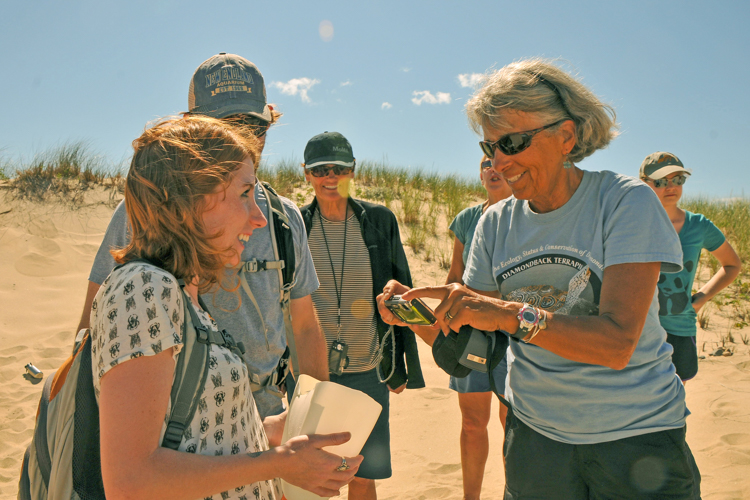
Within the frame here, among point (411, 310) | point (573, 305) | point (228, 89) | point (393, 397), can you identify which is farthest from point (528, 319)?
point (393, 397)

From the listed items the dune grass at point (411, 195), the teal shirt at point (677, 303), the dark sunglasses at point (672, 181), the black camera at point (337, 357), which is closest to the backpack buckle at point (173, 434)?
the black camera at point (337, 357)

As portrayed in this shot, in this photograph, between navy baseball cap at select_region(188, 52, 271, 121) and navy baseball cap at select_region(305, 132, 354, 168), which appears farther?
navy baseball cap at select_region(305, 132, 354, 168)

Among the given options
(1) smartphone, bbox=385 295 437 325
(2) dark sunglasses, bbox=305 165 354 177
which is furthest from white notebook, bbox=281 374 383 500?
(2) dark sunglasses, bbox=305 165 354 177

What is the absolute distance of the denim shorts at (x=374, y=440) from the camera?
2947mm

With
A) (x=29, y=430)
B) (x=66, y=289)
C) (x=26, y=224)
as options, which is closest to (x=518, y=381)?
(x=29, y=430)

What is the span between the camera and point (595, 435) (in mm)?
1660

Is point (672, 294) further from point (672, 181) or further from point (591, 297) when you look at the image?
point (591, 297)

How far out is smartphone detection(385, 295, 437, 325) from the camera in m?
1.95

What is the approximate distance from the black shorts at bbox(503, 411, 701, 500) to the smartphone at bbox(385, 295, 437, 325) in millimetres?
565

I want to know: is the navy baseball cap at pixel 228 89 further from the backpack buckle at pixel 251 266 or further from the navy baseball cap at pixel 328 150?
the navy baseball cap at pixel 328 150

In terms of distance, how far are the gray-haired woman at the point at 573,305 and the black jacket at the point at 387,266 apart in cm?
143

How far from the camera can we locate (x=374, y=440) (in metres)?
3.01

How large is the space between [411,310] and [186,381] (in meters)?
1.00

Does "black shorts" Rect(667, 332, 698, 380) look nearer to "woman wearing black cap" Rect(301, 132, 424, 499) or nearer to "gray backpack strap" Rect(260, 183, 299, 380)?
"woman wearing black cap" Rect(301, 132, 424, 499)
